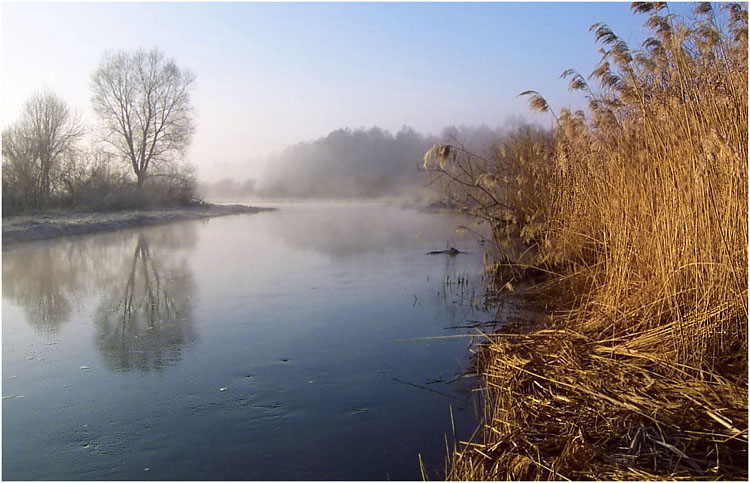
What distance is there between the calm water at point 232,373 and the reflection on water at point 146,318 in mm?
21

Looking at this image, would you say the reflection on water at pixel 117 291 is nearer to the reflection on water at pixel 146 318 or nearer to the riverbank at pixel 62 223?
the reflection on water at pixel 146 318

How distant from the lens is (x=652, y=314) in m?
3.34

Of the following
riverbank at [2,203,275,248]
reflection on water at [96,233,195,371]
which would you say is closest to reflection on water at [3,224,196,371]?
reflection on water at [96,233,195,371]

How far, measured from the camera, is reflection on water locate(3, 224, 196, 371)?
4.14m

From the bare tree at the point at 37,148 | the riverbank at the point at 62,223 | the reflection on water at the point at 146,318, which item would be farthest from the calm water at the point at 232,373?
the bare tree at the point at 37,148

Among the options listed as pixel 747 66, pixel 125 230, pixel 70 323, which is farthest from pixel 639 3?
pixel 125 230

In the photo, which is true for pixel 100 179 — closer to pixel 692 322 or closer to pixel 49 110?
pixel 49 110

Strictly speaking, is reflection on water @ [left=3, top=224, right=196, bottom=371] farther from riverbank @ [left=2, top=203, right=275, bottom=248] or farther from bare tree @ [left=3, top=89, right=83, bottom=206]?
bare tree @ [left=3, top=89, right=83, bottom=206]

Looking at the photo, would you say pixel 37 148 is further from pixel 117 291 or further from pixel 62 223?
pixel 117 291

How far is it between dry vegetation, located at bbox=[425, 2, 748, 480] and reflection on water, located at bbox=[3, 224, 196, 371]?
2292 millimetres

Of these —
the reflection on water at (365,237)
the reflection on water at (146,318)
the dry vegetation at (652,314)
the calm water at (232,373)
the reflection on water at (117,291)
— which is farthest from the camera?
the reflection on water at (365,237)

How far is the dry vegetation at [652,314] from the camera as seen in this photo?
2.16 m

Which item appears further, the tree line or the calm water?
the tree line

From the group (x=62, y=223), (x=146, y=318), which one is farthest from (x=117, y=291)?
(x=62, y=223)
